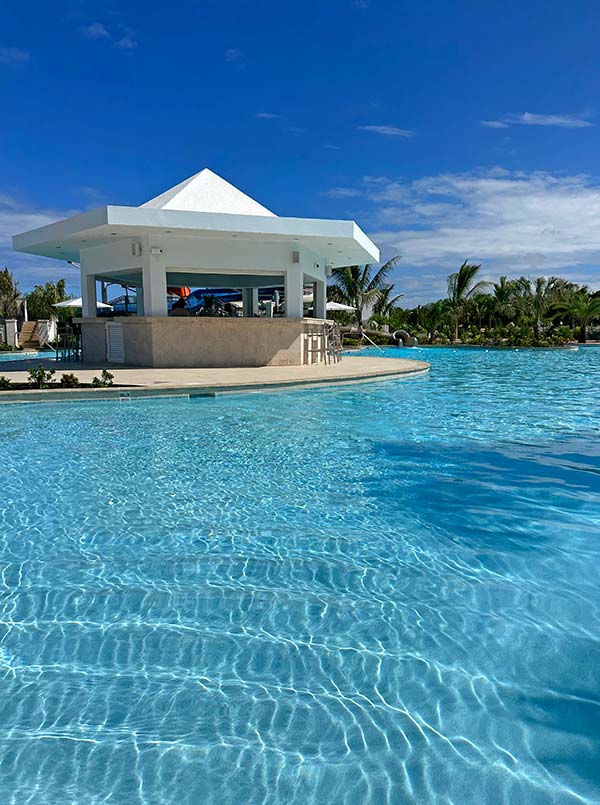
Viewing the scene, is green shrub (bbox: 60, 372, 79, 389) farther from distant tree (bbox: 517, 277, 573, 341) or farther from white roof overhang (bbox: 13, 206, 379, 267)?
distant tree (bbox: 517, 277, 573, 341)

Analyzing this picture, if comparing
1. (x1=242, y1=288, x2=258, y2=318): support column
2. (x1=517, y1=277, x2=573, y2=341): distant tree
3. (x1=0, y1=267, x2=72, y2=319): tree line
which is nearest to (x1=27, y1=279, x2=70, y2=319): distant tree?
(x1=0, y1=267, x2=72, y2=319): tree line

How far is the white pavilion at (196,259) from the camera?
14766 millimetres

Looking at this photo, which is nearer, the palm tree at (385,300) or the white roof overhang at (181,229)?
the white roof overhang at (181,229)

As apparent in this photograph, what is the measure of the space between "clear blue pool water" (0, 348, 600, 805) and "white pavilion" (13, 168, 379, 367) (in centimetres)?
946

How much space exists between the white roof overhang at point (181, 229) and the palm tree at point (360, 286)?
1722cm

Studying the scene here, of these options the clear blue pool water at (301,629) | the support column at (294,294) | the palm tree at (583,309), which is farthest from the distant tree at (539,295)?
the clear blue pool water at (301,629)

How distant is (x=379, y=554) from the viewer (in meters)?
4.02

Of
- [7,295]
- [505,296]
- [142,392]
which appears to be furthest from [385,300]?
[7,295]

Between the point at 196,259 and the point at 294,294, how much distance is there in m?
3.13

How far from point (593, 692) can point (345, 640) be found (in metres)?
1.15

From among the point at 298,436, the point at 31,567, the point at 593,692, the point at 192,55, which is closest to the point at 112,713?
the point at 31,567

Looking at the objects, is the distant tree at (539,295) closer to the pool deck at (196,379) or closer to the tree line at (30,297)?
the pool deck at (196,379)

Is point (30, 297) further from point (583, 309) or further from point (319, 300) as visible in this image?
point (583, 309)

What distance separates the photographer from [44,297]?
4881cm
